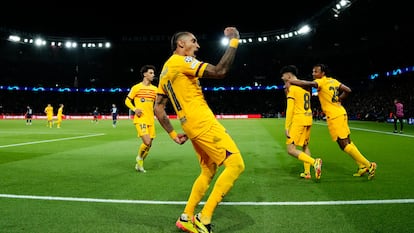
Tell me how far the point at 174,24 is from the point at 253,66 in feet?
79.9

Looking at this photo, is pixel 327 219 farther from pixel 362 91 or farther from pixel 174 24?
pixel 362 91

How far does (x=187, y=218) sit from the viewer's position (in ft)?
13.1

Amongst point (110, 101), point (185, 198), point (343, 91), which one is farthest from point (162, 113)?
point (110, 101)

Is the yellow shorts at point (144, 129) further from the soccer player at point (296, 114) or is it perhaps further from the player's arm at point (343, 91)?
the player's arm at point (343, 91)

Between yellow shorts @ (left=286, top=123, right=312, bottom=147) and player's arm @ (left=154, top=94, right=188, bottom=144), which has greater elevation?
player's arm @ (left=154, top=94, right=188, bottom=144)

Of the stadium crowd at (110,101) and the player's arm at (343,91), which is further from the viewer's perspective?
the stadium crowd at (110,101)

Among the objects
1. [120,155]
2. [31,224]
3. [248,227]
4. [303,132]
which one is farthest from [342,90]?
[120,155]

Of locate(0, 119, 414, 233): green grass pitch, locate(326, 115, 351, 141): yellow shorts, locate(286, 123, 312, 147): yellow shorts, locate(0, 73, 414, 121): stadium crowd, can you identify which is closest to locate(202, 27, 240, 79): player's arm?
locate(0, 119, 414, 233): green grass pitch

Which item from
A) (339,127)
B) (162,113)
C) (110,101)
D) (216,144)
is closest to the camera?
(216,144)

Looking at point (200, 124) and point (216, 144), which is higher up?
point (200, 124)

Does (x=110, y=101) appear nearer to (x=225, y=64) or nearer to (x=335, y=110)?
(x=335, y=110)

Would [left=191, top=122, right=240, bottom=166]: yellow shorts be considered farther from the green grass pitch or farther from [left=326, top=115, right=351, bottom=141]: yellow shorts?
[left=326, top=115, right=351, bottom=141]: yellow shorts

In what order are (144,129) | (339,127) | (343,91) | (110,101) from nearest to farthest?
(339,127) → (343,91) → (144,129) → (110,101)

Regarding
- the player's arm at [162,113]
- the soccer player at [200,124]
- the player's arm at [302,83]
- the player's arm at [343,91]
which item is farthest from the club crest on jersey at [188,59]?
the player's arm at [343,91]
